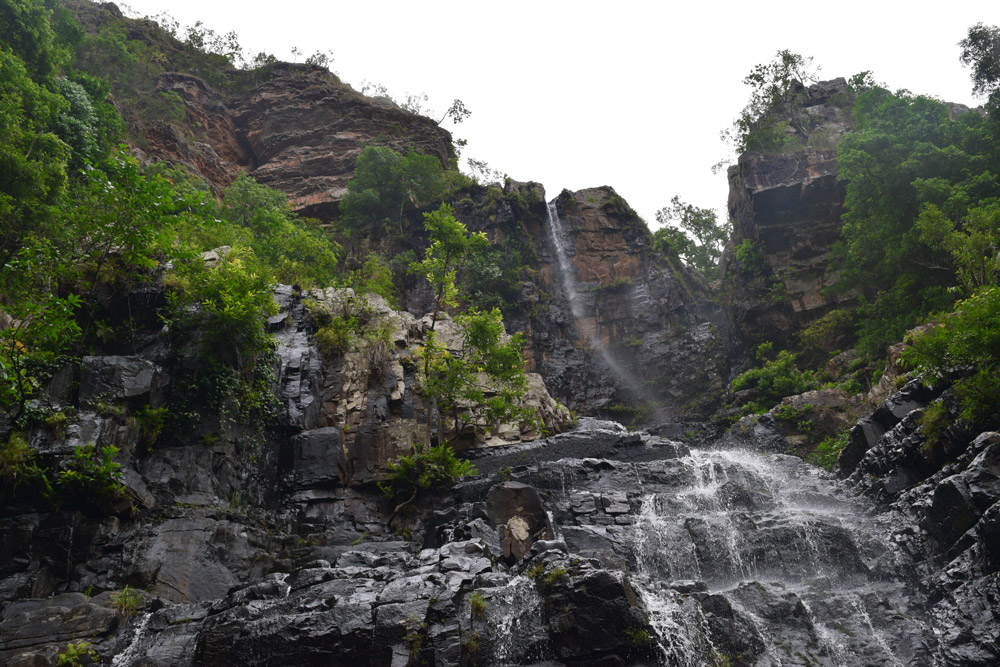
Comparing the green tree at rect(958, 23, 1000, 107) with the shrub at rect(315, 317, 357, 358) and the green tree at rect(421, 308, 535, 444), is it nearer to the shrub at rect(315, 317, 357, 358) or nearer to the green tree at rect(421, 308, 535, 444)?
the green tree at rect(421, 308, 535, 444)

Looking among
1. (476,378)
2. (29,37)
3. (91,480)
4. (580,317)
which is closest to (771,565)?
(476,378)

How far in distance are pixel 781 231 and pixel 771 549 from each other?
22831mm

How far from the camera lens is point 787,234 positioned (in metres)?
31.1

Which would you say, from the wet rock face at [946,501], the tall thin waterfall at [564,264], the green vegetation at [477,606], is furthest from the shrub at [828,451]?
the tall thin waterfall at [564,264]

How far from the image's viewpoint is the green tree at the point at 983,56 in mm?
25100

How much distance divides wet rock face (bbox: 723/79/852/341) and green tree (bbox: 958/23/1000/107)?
6370 mm

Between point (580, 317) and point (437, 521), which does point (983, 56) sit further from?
point (437, 521)

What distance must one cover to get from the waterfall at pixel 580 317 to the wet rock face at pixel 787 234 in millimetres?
6203

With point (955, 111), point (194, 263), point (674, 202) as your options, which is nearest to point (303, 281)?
point (194, 263)

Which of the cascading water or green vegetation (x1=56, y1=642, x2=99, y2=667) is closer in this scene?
green vegetation (x1=56, y1=642, x2=99, y2=667)

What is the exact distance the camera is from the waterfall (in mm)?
31859

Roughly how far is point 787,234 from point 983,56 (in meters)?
10.5

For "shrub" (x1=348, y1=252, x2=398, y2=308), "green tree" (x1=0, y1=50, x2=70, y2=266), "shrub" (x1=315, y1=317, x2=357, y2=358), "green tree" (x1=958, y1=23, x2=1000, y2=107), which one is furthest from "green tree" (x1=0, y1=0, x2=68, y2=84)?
"green tree" (x1=958, y1=23, x2=1000, y2=107)

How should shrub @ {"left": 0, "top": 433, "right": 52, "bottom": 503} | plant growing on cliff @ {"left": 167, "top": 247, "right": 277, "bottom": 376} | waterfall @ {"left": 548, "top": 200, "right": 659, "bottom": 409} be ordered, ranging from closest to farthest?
shrub @ {"left": 0, "top": 433, "right": 52, "bottom": 503}
plant growing on cliff @ {"left": 167, "top": 247, "right": 277, "bottom": 376}
waterfall @ {"left": 548, "top": 200, "right": 659, "bottom": 409}
